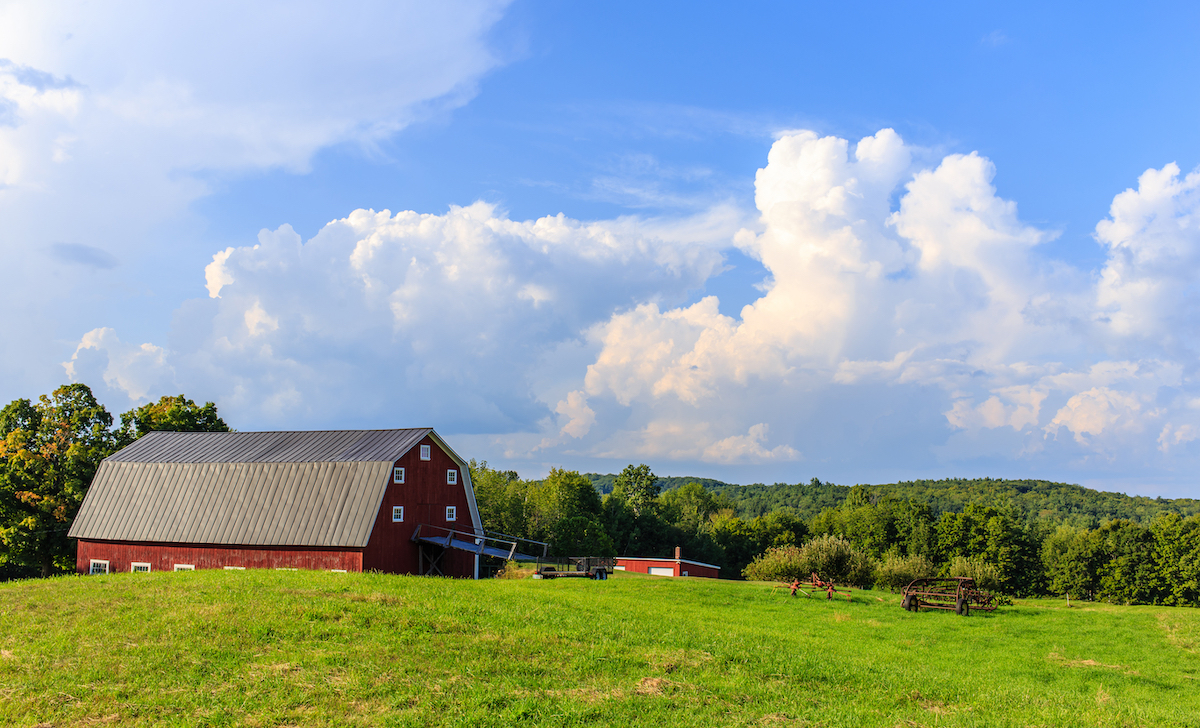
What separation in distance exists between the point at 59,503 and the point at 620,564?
109 ft

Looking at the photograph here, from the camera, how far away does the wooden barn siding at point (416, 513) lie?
30.0 metres

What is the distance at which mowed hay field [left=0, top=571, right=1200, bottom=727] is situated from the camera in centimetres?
1085

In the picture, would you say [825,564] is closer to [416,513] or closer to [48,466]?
[416,513]

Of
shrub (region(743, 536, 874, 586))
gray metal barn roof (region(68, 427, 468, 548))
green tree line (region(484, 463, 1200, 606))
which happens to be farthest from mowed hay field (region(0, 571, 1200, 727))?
green tree line (region(484, 463, 1200, 606))

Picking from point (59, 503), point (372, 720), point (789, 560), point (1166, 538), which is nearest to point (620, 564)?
point (789, 560)

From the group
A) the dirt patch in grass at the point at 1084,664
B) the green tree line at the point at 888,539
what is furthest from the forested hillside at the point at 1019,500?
the dirt patch in grass at the point at 1084,664

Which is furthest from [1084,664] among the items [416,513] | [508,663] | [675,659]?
[416,513]

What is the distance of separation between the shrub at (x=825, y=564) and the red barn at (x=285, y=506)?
552 inches

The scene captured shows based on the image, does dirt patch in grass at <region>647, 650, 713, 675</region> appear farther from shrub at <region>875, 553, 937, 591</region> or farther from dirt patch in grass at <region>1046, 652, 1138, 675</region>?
shrub at <region>875, 553, 937, 591</region>

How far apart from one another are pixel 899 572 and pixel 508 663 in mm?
28008

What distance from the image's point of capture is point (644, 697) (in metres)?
11.7

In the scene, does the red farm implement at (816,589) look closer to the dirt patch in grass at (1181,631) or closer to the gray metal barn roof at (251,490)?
the dirt patch in grass at (1181,631)

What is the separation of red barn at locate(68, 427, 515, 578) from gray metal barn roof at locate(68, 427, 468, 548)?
5cm

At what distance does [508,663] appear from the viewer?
13.2 meters
